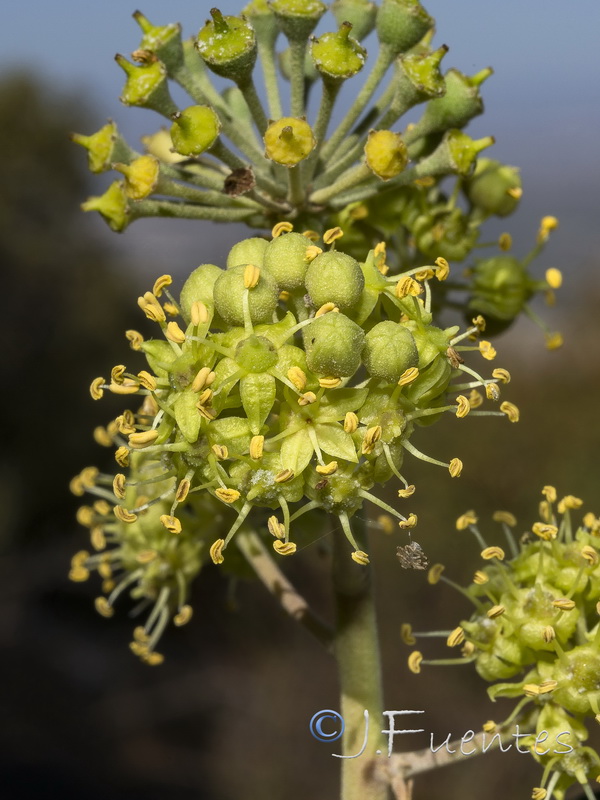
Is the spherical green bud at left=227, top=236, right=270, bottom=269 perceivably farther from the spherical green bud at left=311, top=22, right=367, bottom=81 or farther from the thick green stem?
the thick green stem

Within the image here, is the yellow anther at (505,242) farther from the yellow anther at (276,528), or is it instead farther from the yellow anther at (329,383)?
the yellow anther at (276,528)

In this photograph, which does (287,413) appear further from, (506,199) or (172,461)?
(506,199)

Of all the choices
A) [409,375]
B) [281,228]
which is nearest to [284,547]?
[409,375]

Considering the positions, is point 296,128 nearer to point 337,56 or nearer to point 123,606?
point 337,56

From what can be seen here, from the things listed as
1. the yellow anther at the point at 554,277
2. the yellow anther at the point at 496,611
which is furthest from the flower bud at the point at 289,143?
the yellow anther at the point at 496,611

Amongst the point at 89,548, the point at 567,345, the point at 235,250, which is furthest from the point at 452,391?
the point at 567,345

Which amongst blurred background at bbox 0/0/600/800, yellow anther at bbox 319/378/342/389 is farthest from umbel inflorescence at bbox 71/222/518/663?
blurred background at bbox 0/0/600/800
